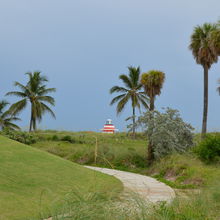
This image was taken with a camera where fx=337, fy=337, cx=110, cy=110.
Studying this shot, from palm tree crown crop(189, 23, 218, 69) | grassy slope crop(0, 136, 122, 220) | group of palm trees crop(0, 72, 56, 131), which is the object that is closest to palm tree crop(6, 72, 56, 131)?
group of palm trees crop(0, 72, 56, 131)

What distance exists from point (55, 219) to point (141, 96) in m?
33.6

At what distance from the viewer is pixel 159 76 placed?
33.4m

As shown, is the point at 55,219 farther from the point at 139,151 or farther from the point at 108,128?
the point at 108,128

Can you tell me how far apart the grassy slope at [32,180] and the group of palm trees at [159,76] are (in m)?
14.4

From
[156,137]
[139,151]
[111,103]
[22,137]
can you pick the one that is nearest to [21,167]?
[156,137]

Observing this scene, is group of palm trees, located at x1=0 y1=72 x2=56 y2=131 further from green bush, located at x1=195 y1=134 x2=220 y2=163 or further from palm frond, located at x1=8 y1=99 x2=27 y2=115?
green bush, located at x1=195 y1=134 x2=220 y2=163

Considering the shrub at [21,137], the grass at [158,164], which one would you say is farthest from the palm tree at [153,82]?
the grass at [158,164]

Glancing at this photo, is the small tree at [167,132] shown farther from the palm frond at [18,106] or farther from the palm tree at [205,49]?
the palm frond at [18,106]

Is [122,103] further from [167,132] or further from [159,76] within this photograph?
[167,132]

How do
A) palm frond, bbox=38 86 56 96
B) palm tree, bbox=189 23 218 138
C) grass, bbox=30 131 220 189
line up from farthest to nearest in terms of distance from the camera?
palm frond, bbox=38 86 56 96, palm tree, bbox=189 23 218 138, grass, bbox=30 131 220 189

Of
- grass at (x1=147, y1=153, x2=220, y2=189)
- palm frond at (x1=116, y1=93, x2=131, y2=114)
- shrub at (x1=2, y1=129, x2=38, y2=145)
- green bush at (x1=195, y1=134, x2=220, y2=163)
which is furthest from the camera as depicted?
palm frond at (x1=116, y1=93, x2=131, y2=114)

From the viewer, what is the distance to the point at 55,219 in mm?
3393

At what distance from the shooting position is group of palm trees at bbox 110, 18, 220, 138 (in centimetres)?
2827

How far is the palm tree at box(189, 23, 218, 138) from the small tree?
35.6ft
